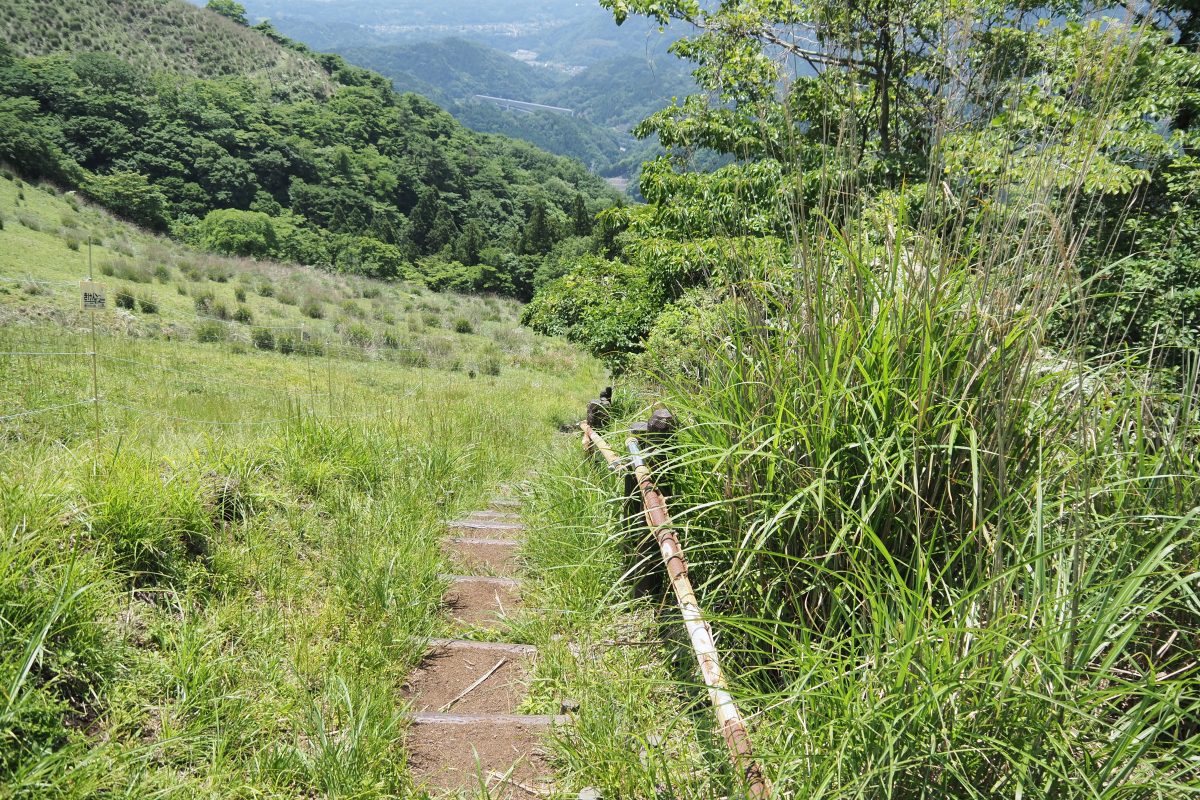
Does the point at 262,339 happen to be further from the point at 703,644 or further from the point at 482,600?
the point at 703,644

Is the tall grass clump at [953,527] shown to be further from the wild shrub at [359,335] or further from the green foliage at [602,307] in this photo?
the wild shrub at [359,335]

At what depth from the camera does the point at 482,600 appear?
332 cm

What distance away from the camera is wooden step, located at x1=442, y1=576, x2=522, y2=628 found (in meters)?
3.12

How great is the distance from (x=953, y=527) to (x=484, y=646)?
5.78 ft

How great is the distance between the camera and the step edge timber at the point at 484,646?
2824 millimetres

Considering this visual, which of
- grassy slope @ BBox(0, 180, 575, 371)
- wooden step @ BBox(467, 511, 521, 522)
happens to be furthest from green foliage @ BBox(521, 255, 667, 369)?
grassy slope @ BBox(0, 180, 575, 371)

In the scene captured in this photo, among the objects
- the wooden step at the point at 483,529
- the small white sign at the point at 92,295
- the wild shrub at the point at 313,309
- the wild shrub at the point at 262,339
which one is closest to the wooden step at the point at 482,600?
the wooden step at the point at 483,529

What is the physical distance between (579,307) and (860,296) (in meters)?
8.76

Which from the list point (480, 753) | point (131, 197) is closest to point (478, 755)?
point (480, 753)

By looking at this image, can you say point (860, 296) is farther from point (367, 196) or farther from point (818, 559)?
point (367, 196)

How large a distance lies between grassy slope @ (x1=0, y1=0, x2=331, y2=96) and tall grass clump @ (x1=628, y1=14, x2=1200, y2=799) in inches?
2875

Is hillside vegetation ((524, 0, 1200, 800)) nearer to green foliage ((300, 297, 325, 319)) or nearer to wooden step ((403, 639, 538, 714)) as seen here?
wooden step ((403, 639, 538, 714))

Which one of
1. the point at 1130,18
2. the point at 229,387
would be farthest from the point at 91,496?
the point at 229,387

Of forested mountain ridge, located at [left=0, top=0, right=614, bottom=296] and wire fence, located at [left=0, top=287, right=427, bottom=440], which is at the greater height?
forested mountain ridge, located at [left=0, top=0, right=614, bottom=296]
